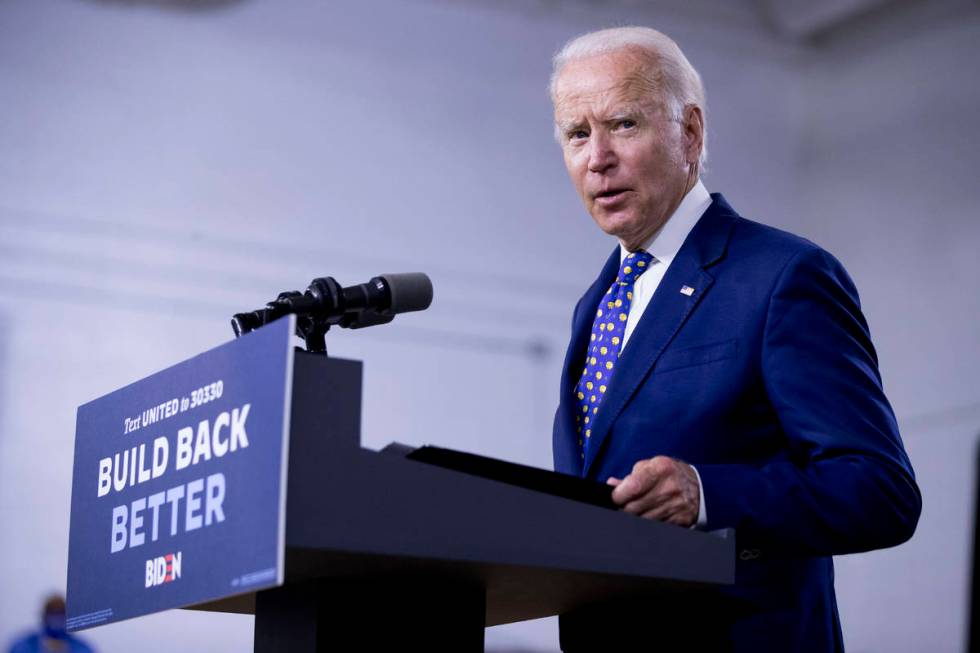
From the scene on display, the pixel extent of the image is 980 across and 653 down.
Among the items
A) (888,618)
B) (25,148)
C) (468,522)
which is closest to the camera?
(468,522)

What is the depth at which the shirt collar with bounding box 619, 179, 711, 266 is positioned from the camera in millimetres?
2184

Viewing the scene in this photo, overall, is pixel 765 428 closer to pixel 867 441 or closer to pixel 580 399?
pixel 867 441

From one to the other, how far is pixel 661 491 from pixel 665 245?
26.0 inches

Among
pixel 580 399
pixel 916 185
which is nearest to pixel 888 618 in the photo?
pixel 916 185

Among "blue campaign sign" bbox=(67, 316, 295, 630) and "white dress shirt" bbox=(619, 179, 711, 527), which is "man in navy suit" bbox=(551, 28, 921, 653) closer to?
"white dress shirt" bbox=(619, 179, 711, 527)

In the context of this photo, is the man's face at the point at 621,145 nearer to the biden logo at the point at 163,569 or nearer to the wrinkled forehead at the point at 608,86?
the wrinkled forehead at the point at 608,86

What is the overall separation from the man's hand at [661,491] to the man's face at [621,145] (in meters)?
0.61

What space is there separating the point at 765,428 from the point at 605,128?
1.82 feet

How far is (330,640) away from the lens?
1581 mm

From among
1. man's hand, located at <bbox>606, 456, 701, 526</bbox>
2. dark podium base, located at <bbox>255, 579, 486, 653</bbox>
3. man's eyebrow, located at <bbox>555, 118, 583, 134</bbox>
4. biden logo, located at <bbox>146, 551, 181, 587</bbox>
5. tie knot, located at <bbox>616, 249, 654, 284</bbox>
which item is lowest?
dark podium base, located at <bbox>255, 579, 486, 653</bbox>

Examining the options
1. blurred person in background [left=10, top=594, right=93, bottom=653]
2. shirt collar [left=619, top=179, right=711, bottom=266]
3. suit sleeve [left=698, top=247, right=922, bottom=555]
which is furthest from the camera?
blurred person in background [left=10, top=594, right=93, bottom=653]

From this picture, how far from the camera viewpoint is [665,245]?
2.19 metres

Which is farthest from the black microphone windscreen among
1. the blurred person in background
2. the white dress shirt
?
the blurred person in background

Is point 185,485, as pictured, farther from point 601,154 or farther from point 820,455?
point 601,154
